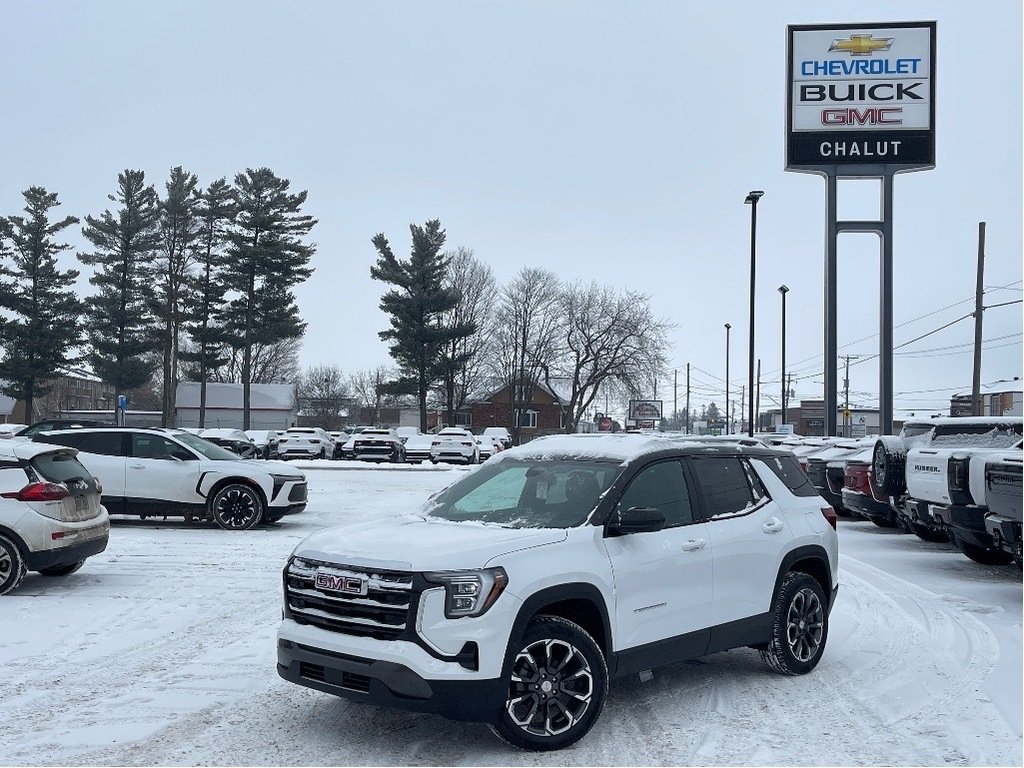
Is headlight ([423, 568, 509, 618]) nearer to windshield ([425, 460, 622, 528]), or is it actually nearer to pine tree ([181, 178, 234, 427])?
windshield ([425, 460, 622, 528])

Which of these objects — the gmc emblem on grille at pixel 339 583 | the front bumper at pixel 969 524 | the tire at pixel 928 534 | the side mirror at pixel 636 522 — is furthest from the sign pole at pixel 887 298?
the gmc emblem on grille at pixel 339 583

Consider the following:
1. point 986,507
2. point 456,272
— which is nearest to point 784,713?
point 986,507

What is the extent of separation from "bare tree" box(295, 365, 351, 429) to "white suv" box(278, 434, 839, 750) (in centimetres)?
9304

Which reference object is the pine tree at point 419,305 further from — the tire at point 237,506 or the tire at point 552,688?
the tire at point 552,688

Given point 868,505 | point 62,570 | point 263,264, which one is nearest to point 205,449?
point 62,570

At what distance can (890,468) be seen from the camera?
14.0m

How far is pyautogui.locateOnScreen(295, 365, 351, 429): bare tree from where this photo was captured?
343 ft

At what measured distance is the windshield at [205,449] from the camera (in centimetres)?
1641

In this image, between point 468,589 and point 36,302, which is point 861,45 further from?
point 36,302

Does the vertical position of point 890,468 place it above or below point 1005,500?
above

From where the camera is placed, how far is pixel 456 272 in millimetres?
74062

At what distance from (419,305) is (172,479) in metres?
48.9

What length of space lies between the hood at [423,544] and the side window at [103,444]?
Answer: 1088 centimetres

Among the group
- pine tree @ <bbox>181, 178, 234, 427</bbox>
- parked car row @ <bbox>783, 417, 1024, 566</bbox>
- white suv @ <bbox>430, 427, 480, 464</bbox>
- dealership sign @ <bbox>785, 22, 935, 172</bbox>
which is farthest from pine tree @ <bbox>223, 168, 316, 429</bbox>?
parked car row @ <bbox>783, 417, 1024, 566</bbox>
